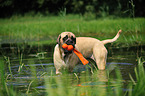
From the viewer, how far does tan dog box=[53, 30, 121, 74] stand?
5723 mm

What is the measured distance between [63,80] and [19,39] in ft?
31.2

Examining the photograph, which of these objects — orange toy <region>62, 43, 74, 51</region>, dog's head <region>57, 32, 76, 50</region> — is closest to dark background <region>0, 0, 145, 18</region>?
dog's head <region>57, 32, 76, 50</region>

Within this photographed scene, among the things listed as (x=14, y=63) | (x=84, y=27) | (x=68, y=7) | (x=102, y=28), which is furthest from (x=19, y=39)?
(x=68, y=7)

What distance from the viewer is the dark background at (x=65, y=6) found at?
85.8ft

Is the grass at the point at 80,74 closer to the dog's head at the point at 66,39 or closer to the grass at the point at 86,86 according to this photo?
the grass at the point at 86,86

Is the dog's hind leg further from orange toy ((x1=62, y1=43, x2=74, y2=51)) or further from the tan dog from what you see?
→ orange toy ((x1=62, y1=43, x2=74, y2=51))

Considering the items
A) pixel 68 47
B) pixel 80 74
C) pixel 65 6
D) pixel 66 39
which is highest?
pixel 65 6

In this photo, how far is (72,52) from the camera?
598cm

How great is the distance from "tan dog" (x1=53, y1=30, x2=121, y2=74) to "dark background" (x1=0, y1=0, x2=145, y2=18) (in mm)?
18765

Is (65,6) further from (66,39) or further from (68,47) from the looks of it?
(68,47)

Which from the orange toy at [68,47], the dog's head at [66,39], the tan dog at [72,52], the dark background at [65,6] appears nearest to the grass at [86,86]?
the tan dog at [72,52]

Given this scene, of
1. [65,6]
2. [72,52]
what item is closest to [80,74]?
[72,52]

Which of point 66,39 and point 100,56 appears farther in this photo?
point 100,56

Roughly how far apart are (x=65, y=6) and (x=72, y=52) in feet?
79.1
